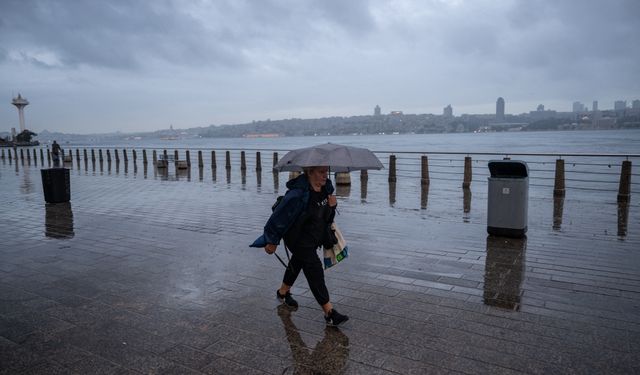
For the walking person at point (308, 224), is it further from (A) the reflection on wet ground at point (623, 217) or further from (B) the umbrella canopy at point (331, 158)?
(A) the reflection on wet ground at point (623, 217)

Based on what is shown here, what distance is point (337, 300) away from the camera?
4.86 meters

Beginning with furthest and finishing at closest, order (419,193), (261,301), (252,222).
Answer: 1. (419,193)
2. (252,222)
3. (261,301)

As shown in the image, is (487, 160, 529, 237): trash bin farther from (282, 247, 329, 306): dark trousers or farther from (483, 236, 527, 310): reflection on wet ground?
(282, 247, 329, 306): dark trousers

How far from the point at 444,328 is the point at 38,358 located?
3.28 meters

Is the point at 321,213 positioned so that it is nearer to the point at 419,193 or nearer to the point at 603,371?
the point at 603,371

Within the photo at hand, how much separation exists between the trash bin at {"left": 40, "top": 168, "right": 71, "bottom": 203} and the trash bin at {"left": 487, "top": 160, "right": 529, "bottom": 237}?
10.3 metres

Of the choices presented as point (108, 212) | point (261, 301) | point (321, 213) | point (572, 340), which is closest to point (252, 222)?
point (108, 212)

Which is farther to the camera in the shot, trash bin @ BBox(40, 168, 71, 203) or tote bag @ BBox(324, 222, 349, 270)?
trash bin @ BBox(40, 168, 71, 203)

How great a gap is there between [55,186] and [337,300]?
9.90m

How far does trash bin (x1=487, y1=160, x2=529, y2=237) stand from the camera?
738 centimetres

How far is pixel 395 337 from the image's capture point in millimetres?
3945

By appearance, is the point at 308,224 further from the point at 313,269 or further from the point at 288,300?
the point at 288,300

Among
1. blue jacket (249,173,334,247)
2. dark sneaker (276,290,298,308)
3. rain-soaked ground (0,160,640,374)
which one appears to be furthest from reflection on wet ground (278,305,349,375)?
blue jacket (249,173,334,247)

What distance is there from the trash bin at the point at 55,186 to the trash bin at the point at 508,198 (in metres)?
10.3
